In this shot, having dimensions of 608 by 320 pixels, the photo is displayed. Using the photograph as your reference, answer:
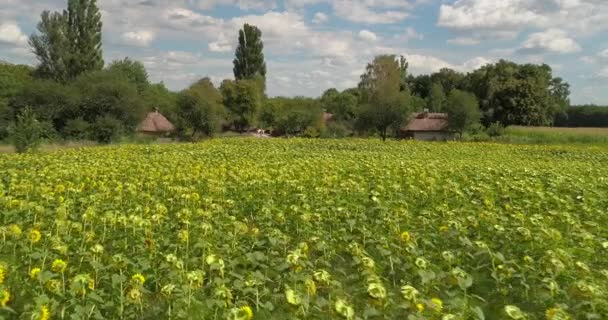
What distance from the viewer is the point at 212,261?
3812mm

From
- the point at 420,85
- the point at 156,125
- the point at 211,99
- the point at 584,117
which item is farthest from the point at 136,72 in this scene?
the point at 584,117

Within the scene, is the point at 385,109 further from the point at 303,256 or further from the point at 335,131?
the point at 303,256

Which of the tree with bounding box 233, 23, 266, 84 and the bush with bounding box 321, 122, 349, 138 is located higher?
the tree with bounding box 233, 23, 266, 84

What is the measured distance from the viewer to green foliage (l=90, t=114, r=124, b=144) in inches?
1468

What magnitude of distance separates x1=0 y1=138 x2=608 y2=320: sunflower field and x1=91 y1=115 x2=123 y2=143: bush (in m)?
30.2

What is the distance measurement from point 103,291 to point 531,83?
54588 millimetres

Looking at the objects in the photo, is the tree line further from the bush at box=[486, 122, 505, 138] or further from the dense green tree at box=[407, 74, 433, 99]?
the dense green tree at box=[407, 74, 433, 99]

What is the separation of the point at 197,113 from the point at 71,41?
13.1 m

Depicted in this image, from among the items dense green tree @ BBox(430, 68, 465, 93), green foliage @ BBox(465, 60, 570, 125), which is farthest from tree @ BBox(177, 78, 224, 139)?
dense green tree @ BBox(430, 68, 465, 93)

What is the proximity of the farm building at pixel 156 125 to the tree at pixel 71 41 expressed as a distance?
28.7 ft

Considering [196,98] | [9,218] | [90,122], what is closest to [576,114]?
[196,98]

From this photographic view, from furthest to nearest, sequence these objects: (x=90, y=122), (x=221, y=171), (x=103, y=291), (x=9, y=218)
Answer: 1. (x=90, y=122)
2. (x=221, y=171)
3. (x=9, y=218)
4. (x=103, y=291)

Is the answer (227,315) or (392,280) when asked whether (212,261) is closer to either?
(227,315)

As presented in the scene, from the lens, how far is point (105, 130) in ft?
122
